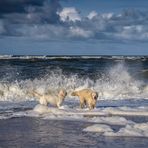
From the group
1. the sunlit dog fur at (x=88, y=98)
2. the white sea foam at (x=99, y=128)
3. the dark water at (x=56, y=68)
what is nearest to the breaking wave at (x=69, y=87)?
the dark water at (x=56, y=68)

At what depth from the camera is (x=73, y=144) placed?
32.4ft

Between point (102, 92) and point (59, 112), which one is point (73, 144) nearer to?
point (59, 112)

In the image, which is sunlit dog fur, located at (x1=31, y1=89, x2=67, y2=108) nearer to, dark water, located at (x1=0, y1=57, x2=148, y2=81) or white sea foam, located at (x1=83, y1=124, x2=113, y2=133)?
white sea foam, located at (x1=83, y1=124, x2=113, y2=133)

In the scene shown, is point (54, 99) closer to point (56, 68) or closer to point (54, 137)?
point (54, 137)

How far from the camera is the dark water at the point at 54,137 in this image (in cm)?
980

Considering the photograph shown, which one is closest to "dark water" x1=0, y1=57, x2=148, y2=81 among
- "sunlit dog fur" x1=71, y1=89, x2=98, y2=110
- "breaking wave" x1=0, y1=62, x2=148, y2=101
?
"breaking wave" x1=0, y1=62, x2=148, y2=101

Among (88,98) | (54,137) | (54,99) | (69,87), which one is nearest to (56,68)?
(69,87)

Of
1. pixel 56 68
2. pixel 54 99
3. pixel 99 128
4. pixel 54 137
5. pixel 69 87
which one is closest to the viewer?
pixel 54 137

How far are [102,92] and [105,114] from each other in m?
8.69

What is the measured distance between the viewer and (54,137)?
1066 centimetres

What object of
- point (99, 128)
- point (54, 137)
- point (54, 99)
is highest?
point (54, 99)

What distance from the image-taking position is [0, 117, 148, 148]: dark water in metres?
9.80

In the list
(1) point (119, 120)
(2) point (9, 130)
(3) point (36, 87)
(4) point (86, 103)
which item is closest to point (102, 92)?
(3) point (36, 87)

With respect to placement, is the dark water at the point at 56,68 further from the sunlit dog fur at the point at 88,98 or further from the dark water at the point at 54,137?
the dark water at the point at 54,137
